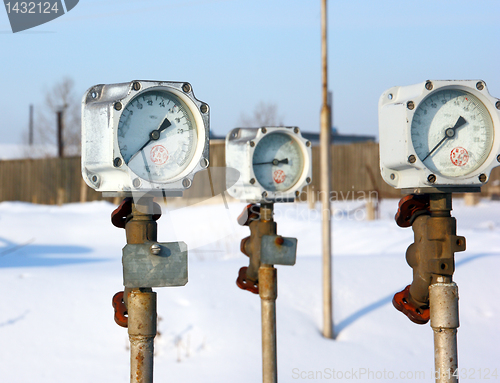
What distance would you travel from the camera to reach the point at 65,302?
5.42 meters

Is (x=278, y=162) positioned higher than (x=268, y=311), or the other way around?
(x=278, y=162)

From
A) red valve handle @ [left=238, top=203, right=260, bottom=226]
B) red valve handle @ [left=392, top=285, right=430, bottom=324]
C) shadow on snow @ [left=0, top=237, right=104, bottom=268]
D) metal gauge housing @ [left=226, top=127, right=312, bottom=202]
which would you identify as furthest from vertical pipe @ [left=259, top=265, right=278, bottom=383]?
shadow on snow @ [left=0, top=237, right=104, bottom=268]

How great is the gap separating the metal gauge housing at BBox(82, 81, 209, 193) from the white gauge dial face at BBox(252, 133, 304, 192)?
147cm

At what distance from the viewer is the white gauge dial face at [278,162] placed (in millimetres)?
4043

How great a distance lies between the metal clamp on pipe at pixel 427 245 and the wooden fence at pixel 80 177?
13543mm

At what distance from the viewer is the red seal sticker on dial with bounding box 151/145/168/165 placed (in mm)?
2518

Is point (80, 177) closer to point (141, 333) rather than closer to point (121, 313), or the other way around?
point (121, 313)

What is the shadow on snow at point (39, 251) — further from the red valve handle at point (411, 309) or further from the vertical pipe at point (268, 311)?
the red valve handle at point (411, 309)

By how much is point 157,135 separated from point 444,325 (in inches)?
58.0

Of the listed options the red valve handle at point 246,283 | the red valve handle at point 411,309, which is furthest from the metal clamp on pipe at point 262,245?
the red valve handle at point 411,309

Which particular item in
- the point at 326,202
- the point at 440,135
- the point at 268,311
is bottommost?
the point at 268,311

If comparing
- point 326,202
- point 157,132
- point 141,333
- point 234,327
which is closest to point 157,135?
point 157,132

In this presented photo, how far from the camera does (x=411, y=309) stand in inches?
113

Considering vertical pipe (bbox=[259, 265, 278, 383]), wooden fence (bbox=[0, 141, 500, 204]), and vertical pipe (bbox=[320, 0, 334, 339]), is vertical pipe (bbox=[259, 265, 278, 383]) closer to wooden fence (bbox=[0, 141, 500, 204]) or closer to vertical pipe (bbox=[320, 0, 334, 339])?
vertical pipe (bbox=[320, 0, 334, 339])
